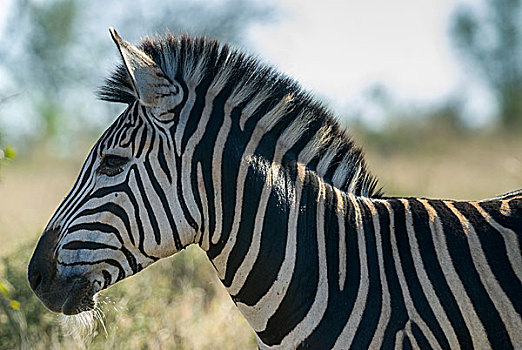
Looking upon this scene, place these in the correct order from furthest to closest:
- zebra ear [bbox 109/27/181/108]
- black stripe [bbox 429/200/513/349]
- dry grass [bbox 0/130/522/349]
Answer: dry grass [bbox 0/130/522/349], zebra ear [bbox 109/27/181/108], black stripe [bbox 429/200/513/349]

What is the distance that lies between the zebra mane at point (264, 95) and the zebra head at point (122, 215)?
21 centimetres

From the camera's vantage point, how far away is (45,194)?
14.6m

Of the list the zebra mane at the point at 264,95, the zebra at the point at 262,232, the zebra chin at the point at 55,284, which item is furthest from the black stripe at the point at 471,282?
the zebra chin at the point at 55,284

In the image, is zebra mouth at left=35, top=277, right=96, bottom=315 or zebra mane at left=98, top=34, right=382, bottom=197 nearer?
zebra mouth at left=35, top=277, right=96, bottom=315

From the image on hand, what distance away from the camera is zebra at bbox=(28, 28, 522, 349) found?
9.17 feet

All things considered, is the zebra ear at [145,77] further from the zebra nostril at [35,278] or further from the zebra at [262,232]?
the zebra nostril at [35,278]

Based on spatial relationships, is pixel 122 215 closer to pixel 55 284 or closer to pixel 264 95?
pixel 55 284

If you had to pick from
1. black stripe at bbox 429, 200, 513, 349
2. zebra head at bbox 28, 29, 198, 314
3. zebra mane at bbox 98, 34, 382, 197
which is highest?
zebra mane at bbox 98, 34, 382, 197

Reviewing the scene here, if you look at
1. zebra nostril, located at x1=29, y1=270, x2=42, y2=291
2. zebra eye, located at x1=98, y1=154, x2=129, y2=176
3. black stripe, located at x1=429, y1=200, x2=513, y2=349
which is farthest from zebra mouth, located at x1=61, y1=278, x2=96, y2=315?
black stripe, located at x1=429, y1=200, x2=513, y2=349

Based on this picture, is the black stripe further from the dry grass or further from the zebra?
the dry grass

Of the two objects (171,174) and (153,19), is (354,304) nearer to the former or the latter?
(171,174)

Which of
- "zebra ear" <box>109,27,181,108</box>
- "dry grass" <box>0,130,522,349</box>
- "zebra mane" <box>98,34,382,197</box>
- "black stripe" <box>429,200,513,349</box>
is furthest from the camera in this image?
"dry grass" <box>0,130,522,349</box>

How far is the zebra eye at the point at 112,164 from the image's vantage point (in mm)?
2947

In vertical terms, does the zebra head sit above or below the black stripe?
below
